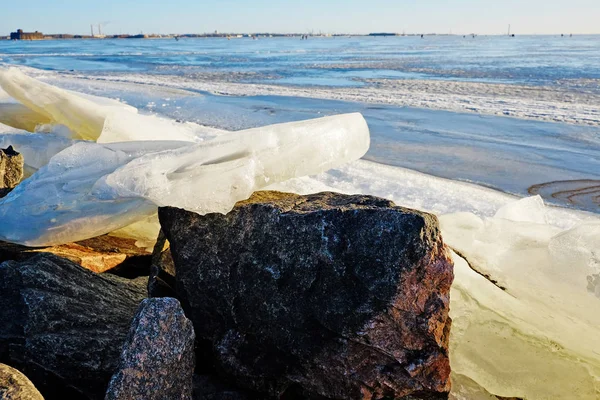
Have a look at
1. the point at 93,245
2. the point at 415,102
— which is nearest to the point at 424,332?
the point at 93,245

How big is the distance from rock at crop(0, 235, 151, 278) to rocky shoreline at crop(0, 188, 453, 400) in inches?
27.2

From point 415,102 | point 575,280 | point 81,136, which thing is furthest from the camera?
point 415,102

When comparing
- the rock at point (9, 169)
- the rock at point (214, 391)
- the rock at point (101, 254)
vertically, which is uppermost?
the rock at point (9, 169)

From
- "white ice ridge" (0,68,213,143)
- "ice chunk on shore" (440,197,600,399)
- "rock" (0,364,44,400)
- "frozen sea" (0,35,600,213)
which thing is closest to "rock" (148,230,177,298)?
"rock" (0,364,44,400)

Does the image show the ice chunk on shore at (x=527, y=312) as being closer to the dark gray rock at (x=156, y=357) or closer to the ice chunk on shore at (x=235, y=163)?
the ice chunk on shore at (x=235, y=163)

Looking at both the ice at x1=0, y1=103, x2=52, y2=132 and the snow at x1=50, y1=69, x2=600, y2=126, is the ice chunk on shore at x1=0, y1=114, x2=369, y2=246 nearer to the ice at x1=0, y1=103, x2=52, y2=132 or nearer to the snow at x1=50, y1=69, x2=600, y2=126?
the ice at x1=0, y1=103, x2=52, y2=132

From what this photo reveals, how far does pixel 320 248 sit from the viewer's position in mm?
2363

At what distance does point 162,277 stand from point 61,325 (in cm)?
56

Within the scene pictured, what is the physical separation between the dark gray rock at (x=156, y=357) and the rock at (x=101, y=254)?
135 centimetres

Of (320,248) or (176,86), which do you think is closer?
(320,248)

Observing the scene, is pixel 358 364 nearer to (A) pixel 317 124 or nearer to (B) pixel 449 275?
(B) pixel 449 275

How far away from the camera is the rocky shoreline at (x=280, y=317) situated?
221cm

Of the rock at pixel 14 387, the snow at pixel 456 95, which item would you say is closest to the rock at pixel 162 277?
the rock at pixel 14 387

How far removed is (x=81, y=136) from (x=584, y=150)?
253 inches
